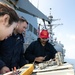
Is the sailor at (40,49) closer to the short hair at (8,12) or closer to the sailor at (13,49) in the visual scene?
the sailor at (13,49)

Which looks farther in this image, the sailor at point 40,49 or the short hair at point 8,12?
the sailor at point 40,49

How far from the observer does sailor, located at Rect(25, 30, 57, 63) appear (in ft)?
16.5

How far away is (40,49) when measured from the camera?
512 centimetres

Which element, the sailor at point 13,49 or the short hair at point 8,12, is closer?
the short hair at point 8,12

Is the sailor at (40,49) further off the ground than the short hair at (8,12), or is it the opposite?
the short hair at (8,12)

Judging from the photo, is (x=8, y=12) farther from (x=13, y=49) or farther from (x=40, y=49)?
(x=40, y=49)

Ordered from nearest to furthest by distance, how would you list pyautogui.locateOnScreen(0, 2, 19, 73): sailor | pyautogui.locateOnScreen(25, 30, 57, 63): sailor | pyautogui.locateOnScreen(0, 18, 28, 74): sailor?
pyautogui.locateOnScreen(0, 2, 19, 73): sailor < pyautogui.locateOnScreen(0, 18, 28, 74): sailor < pyautogui.locateOnScreen(25, 30, 57, 63): sailor

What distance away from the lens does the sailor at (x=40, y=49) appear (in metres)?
5.02

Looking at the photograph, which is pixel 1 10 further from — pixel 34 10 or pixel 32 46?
pixel 34 10

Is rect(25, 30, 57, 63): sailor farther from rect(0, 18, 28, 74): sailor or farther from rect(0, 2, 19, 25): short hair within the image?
rect(0, 2, 19, 25): short hair

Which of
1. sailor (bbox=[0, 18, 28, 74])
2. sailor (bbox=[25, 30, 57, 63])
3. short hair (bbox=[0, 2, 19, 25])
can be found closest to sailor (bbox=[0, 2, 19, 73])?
short hair (bbox=[0, 2, 19, 25])

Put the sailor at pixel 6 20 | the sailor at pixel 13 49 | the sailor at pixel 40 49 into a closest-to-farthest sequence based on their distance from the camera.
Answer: the sailor at pixel 6 20 < the sailor at pixel 13 49 < the sailor at pixel 40 49

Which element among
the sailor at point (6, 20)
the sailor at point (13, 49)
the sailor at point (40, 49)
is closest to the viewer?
the sailor at point (6, 20)

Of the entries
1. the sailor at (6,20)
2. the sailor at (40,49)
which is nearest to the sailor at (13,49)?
the sailor at (40,49)
